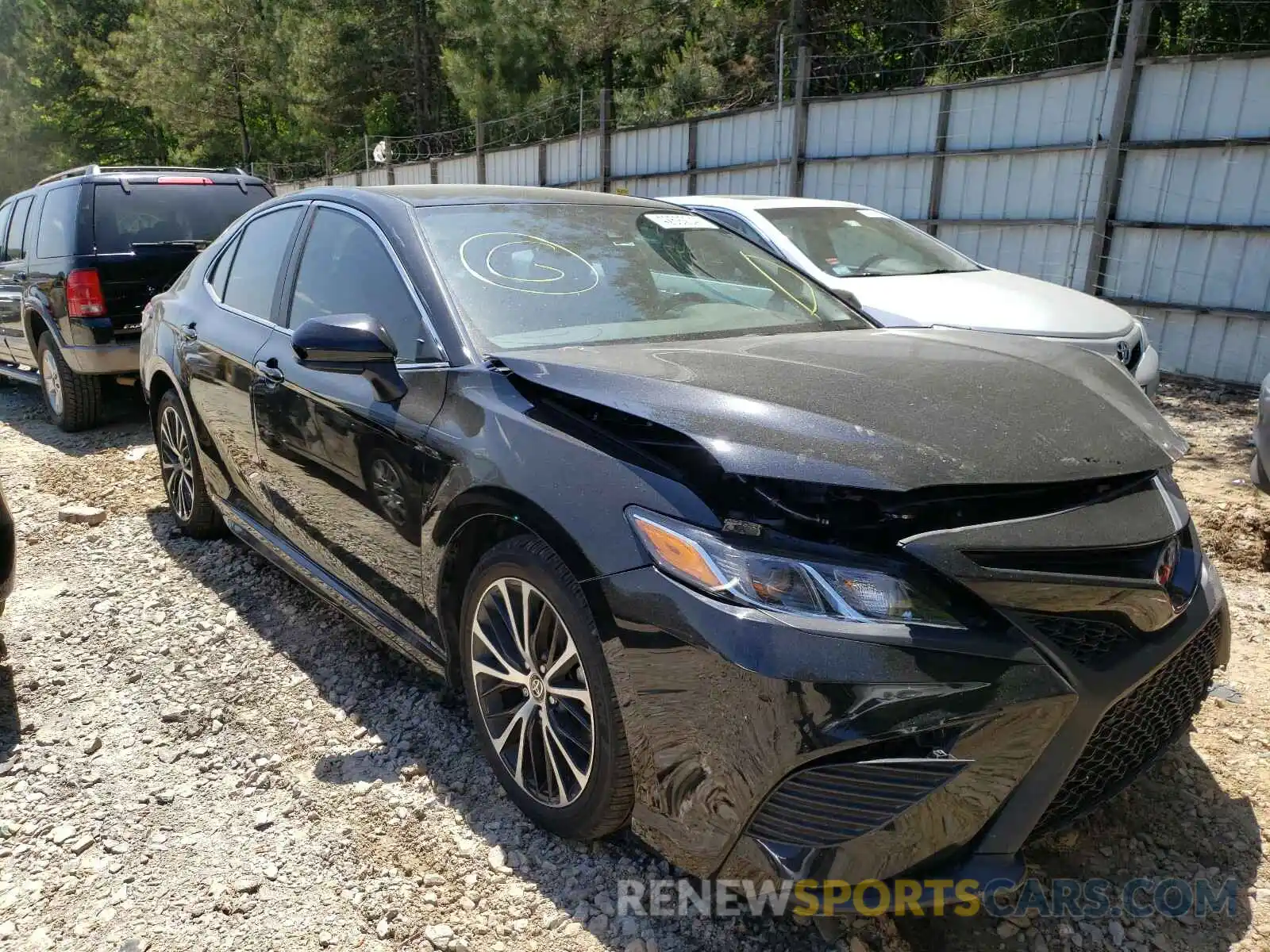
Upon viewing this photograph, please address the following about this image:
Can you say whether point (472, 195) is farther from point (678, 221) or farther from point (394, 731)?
point (394, 731)

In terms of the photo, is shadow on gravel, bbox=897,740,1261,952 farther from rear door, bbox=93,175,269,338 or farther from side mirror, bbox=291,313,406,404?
rear door, bbox=93,175,269,338

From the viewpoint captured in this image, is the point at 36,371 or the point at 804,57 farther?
the point at 804,57

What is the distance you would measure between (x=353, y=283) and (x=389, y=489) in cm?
78

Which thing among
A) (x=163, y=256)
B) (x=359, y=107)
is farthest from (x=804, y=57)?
(x=359, y=107)

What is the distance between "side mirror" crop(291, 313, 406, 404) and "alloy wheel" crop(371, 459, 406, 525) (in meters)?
0.20

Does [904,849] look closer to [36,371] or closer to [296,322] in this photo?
[296,322]

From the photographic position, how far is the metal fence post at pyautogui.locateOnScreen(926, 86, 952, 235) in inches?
372

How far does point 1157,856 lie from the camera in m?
2.28

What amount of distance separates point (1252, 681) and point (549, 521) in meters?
2.48

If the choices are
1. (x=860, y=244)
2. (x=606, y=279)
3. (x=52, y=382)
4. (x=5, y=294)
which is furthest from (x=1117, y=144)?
(x=5, y=294)

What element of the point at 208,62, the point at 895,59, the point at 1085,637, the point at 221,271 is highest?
the point at 208,62

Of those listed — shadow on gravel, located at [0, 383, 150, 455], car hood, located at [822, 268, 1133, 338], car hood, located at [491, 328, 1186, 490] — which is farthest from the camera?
shadow on gravel, located at [0, 383, 150, 455]

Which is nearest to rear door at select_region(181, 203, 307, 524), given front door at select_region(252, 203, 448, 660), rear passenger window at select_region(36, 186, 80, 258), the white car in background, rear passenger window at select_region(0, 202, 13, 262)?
front door at select_region(252, 203, 448, 660)

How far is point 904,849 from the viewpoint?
5.72ft
